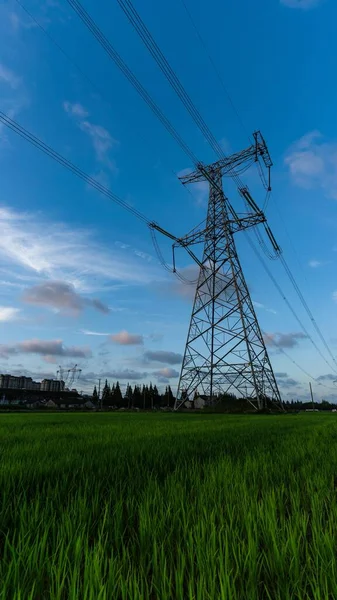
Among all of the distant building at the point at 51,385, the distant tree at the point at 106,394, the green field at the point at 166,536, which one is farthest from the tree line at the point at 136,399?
the green field at the point at 166,536

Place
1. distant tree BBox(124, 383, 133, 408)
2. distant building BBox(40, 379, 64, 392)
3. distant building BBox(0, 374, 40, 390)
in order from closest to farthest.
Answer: distant tree BBox(124, 383, 133, 408)
distant building BBox(0, 374, 40, 390)
distant building BBox(40, 379, 64, 392)

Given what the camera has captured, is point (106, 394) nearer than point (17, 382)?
Yes

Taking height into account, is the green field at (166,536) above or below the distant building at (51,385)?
below

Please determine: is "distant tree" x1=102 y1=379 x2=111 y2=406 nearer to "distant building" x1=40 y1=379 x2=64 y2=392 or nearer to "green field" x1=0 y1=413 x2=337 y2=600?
"distant building" x1=40 y1=379 x2=64 y2=392

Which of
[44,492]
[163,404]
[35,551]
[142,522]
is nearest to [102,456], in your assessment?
[44,492]

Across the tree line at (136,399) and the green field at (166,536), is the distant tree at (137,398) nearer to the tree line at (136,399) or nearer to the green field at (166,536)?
the tree line at (136,399)

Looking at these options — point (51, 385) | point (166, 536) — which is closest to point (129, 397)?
point (51, 385)

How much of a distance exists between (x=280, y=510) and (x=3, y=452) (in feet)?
14.8

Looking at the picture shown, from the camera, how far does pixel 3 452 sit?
16.9 feet

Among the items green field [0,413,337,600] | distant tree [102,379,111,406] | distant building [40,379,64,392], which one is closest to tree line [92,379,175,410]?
distant tree [102,379,111,406]

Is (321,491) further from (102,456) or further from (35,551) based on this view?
(102,456)

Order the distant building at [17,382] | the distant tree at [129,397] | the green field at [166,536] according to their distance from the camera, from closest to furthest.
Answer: the green field at [166,536]
the distant tree at [129,397]
the distant building at [17,382]

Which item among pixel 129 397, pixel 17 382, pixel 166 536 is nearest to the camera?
pixel 166 536

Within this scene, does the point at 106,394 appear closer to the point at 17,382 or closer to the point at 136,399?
the point at 136,399
